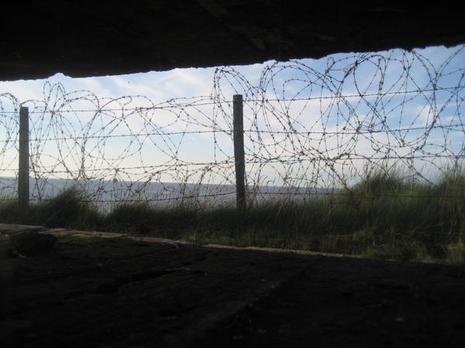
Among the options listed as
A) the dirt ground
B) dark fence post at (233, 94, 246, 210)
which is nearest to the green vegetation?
dark fence post at (233, 94, 246, 210)

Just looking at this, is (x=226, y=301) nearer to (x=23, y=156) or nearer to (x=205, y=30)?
(x=205, y=30)

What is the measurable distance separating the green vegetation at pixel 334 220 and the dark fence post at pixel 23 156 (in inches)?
29.9

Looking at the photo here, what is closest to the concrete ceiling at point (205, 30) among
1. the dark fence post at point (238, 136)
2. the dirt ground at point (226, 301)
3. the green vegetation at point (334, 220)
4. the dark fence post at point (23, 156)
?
the dirt ground at point (226, 301)

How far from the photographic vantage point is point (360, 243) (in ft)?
16.0

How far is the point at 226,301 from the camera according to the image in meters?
2.20

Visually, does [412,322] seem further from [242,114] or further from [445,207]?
[242,114]

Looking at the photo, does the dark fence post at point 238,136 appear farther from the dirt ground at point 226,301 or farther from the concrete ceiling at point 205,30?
the concrete ceiling at point 205,30

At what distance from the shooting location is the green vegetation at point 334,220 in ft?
15.7

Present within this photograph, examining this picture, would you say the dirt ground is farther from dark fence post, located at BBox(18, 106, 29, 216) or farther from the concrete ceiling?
dark fence post, located at BBox(18, 106, 29, 216)

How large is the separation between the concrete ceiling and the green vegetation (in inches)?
76.8

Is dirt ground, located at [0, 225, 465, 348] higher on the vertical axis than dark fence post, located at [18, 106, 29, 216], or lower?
lower

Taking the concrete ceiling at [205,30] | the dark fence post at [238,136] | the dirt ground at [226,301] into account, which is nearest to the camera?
the dirt ground at [226,301]

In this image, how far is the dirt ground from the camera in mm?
1834

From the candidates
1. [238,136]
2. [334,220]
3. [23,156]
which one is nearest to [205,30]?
[334,220]
